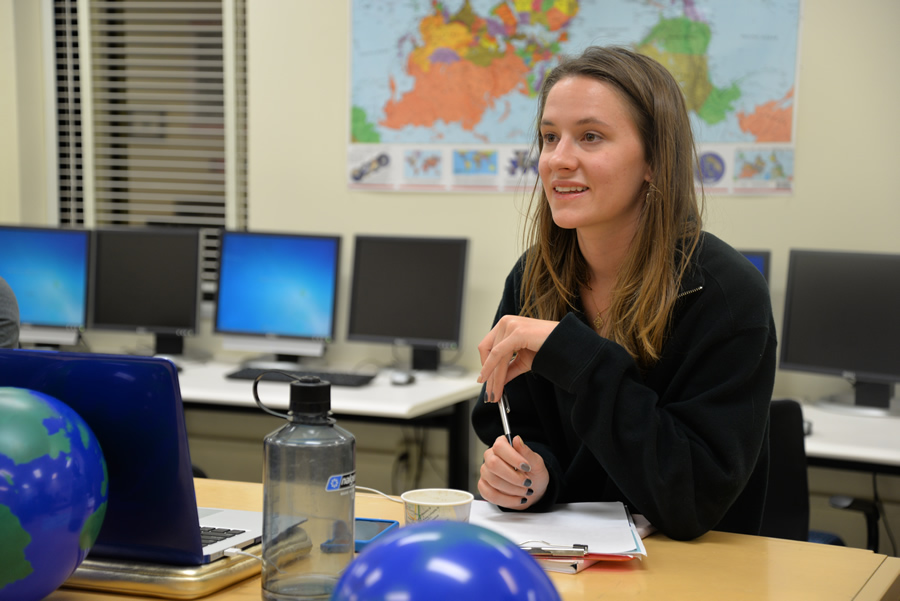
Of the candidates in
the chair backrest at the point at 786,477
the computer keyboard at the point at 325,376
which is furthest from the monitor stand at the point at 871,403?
the computer keyboard at the point at 325,376

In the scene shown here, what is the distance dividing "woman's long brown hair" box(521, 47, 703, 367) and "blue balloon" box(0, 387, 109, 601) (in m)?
0.77

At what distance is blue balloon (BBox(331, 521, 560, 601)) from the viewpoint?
0.53 meters

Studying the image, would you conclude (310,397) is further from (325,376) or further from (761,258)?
(761,258)

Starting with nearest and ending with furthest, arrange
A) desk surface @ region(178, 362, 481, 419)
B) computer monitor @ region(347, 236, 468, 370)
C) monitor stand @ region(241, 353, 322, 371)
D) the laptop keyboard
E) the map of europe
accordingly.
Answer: the laptop keyboard
desk surface @ region(178, 362, 481, 419)
the map of europe
computer monitor @ region(347, 236, 468, 370)
monitor stand @ region(241, 353, 322, 371)

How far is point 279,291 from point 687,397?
7.57ft

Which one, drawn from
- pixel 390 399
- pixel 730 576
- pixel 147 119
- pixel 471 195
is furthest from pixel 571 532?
pixel 147 119

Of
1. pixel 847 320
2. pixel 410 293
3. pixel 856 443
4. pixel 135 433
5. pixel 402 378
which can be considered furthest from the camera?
pixel 410 293

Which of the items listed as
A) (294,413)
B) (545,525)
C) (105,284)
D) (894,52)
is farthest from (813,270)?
(105,284)

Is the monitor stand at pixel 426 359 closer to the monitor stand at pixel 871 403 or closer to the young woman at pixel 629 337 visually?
the monitor stand at pixel 871 403

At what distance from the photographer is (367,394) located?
9.16ft

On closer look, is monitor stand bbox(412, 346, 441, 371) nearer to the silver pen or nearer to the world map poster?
the world map poster

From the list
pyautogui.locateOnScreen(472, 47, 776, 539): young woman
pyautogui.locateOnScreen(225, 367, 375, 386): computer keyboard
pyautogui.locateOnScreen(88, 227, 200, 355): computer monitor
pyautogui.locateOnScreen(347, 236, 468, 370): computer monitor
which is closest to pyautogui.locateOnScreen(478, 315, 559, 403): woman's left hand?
pyautogui.locateOnScreen(472, 47, 776, 539): young woman

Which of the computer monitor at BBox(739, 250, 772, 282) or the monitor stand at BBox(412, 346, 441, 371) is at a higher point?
the computer monitor at BBox(739, 250, 772, 282)

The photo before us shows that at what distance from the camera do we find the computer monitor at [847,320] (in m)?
2.65
